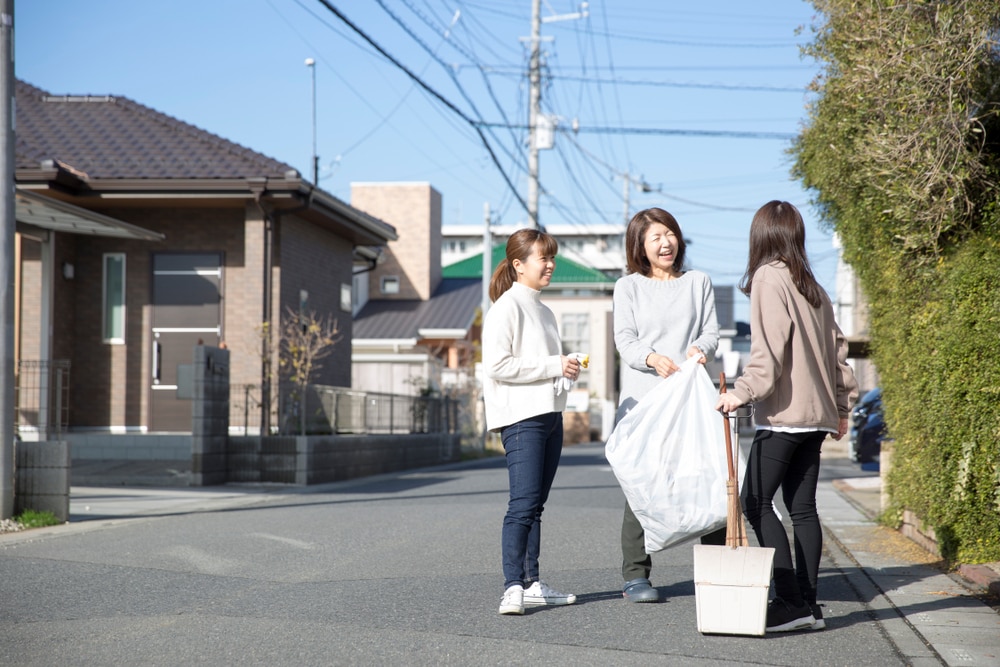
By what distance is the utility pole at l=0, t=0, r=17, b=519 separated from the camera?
27.0 ft

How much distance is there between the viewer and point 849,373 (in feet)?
15.5

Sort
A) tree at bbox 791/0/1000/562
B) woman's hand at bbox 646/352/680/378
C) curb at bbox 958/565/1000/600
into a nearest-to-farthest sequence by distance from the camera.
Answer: woman's hand at bbox 646/352/680/378 < curb at bbox 958/565/1000/600 < tree at bbox 791/0/1000/562

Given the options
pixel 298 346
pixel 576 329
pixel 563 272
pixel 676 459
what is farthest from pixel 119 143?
pixel 563 272

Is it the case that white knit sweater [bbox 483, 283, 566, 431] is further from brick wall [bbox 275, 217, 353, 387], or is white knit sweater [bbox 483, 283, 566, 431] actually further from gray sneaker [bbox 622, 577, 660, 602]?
brick wall [bbox 275, 217, 353, 387]

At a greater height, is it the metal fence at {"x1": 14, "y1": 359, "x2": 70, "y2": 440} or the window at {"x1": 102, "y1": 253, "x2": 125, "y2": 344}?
the window at {"x1": 102, "y1": 253, "x2": 125, "y2": 344}

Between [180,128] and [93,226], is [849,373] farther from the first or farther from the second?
[180,128]

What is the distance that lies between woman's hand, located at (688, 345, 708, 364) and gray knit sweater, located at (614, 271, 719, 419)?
0.26ft

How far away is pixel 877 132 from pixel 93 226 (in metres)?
11.0

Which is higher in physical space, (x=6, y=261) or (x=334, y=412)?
(x=6, y=261)

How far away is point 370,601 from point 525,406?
1.22 metres

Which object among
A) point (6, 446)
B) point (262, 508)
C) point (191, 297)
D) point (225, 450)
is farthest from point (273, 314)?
point (6, 446)

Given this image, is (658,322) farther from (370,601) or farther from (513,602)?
(370,601)

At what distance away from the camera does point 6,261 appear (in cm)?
825

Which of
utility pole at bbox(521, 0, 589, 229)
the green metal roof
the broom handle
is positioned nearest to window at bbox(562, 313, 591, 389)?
the green metal roof
